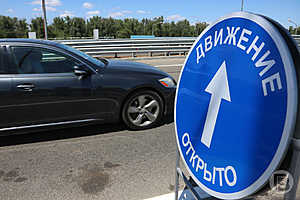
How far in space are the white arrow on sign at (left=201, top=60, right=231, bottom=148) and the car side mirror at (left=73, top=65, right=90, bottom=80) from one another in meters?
2.78

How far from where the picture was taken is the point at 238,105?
1.04m

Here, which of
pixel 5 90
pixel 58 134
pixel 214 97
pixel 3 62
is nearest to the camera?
pixel 214 97

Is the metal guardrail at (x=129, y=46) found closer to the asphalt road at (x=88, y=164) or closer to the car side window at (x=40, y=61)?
the car side window at (x=40, y=61)

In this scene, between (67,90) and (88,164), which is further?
(67,90)

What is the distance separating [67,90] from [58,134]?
86 cm

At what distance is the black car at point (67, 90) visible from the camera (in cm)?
340

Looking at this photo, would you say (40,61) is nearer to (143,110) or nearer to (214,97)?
(143,110)

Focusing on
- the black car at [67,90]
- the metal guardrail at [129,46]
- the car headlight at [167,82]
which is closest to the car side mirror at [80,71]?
the black car at [67,90]

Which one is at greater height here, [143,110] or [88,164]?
[143,110]

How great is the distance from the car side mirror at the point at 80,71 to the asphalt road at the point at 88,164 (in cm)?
98

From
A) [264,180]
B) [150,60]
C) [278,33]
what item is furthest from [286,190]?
[150,60]

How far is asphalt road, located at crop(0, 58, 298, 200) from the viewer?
2.56m

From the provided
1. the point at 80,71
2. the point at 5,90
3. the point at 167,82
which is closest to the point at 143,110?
the point at 167,82

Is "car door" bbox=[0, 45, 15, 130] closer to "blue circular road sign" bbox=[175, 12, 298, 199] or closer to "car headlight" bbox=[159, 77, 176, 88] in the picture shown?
"car headlight" bbox=[159, 77, 176, 88]
